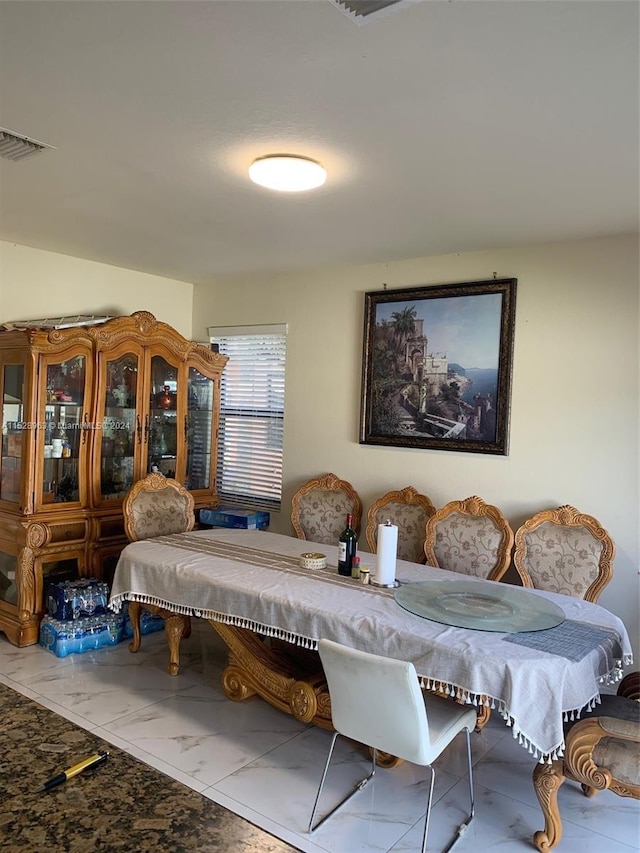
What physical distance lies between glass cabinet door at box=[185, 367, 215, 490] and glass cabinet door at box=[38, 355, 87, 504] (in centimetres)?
97

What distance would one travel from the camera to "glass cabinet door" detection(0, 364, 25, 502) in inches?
158

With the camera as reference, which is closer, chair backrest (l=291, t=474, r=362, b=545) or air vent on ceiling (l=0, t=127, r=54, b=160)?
air vent on ceiling (l=0, t=127, r=54, b=160)

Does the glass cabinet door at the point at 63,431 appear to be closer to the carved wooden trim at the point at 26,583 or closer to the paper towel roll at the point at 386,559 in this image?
the carved wooden trim at the point at 26,583

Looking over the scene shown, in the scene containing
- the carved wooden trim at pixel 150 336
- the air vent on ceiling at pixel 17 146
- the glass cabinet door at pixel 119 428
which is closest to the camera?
the air vent on ceiling at pixel 17 146

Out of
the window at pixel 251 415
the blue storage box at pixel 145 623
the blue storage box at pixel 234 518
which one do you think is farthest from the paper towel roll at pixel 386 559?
the window at pixel 251 415

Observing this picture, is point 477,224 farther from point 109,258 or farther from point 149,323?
point 109,258

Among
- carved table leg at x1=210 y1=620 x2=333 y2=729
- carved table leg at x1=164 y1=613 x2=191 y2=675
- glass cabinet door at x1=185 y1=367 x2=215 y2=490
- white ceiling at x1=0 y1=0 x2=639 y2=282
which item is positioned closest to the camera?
white ceiling at x1=0 y1=0 x2=639 y2=282

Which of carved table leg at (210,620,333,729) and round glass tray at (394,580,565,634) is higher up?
round glass tray at (394,580,565,634)

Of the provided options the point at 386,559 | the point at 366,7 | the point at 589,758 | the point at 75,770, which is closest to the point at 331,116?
the point at 366,7

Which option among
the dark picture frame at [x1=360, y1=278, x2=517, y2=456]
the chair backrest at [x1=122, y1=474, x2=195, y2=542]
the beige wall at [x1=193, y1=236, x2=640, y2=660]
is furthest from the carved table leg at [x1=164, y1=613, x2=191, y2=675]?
the dark picture frame at [x1=360, y1=278, x2=517, y2=456]

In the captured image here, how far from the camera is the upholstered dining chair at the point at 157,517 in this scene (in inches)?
142

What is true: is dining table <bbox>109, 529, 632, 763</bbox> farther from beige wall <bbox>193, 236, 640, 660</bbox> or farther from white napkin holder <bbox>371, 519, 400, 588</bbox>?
beige wall <bbox>193, 236, 640, 660</bbox>

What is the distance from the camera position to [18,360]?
157 inches

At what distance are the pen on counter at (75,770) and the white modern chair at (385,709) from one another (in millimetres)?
1251
